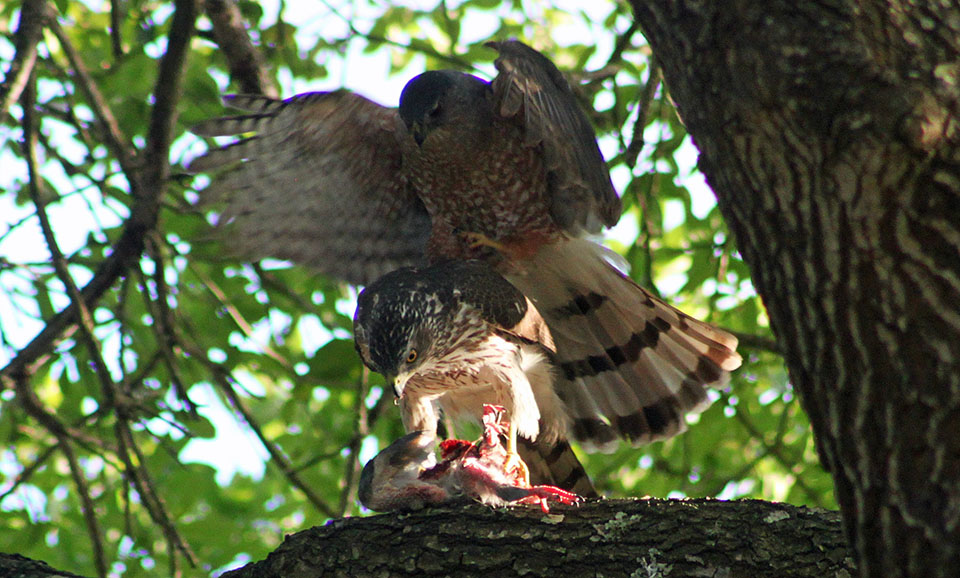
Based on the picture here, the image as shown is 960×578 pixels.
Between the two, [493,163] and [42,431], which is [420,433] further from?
[42,431]

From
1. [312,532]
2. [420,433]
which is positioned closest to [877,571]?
[312,532]

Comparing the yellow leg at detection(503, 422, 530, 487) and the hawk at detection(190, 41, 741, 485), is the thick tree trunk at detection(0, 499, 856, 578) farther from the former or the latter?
the hawk at detection(190, 41, 741, 485)

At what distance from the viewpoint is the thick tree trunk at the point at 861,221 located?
1.56m

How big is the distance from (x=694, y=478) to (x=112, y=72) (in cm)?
369

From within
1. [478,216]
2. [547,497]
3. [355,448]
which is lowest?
[547,497]

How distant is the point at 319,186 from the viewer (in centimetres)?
462

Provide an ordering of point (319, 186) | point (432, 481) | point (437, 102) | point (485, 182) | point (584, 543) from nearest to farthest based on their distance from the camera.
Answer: point (584, 543), point (432, 481), point (437, 102), point (485, 182), point (319, 186)

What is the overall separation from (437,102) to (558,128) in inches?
23.9

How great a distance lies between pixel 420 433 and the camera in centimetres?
337

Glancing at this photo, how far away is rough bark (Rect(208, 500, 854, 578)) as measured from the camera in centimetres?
245

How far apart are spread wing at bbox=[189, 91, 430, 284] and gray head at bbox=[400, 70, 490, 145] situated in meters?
0.19

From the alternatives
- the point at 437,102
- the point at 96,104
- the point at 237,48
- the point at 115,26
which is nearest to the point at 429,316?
the point at 437,102

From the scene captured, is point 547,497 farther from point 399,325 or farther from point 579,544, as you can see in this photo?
point 399,325

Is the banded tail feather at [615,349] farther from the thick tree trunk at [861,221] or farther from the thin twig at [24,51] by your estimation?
the thick tree trunk at [861,221]
